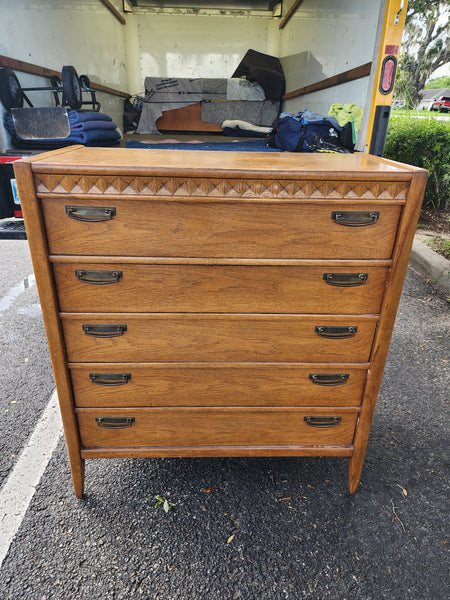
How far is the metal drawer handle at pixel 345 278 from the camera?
129 cm

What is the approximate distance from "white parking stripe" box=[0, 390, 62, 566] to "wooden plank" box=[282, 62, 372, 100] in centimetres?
259

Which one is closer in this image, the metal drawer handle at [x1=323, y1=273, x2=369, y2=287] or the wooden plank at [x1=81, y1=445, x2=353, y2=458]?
the metal drawer handle at [x1=323, y1=273, x2=369, y2=287]

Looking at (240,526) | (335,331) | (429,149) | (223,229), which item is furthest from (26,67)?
(429,149)

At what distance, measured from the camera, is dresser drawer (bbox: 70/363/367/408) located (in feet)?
4.61

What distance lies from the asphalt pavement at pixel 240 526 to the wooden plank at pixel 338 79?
1.99 metres

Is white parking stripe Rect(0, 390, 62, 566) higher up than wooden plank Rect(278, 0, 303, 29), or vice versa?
wooden plank Rect(278, 0, 303, 29)

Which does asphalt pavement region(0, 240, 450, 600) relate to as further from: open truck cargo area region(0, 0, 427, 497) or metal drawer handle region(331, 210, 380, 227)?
metal drawer handle region(331, 210, 380, 227)

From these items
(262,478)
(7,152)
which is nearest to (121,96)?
(7,152)

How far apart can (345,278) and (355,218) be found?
20 centimetres

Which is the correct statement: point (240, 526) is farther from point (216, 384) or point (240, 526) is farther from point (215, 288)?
point (215, 288)

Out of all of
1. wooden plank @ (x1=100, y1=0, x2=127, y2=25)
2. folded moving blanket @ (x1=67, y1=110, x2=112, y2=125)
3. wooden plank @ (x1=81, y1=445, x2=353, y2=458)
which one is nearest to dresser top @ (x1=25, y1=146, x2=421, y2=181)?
wooden plank @ (x1=81, y1=445, x2=353, y2=458)

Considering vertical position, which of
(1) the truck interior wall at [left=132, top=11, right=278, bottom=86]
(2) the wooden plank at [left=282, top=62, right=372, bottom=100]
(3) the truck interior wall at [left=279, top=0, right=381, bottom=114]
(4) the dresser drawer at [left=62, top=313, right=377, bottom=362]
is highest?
(1) the truck interior wall at [left=132, top=11, right=278, bottom=86]

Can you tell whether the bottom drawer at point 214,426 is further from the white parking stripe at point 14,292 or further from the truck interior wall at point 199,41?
the truck interior wall at point 199,41

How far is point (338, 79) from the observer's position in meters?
2.81
